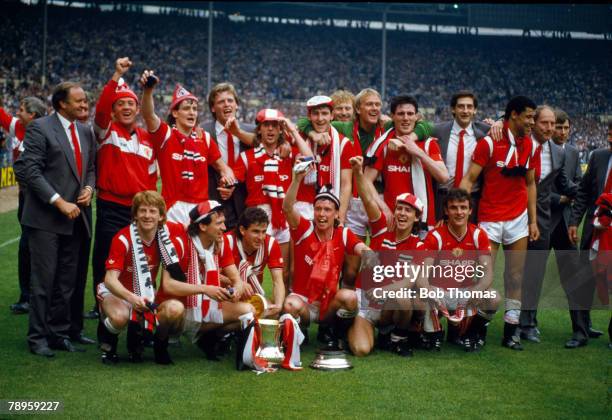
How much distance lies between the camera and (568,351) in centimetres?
623

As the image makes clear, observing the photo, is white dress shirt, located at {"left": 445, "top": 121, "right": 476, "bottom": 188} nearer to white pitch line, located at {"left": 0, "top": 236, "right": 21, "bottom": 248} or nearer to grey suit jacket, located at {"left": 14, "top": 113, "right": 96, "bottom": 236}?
grey suit jacket, located at {"left": 14, "top": 113, "right": 96, "bottom": 236}

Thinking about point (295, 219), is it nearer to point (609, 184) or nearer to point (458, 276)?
point (458, 276)

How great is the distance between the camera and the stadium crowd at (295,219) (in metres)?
5.67

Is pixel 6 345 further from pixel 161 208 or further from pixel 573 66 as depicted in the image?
pixel 573 66

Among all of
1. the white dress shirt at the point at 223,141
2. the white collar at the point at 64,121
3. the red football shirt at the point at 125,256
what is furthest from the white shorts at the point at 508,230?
the white collar at the point at 64,121

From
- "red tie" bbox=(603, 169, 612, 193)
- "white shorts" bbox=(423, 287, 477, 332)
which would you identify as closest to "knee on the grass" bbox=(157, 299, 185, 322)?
"white shorts" bbox=(423, 287, 477, 332)

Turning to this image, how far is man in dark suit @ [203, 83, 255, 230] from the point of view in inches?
265

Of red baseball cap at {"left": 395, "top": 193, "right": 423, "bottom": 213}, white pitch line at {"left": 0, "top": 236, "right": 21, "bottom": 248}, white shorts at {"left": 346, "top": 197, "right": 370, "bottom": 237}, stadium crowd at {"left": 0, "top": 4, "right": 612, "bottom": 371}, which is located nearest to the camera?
stadium crowd at {"left": 0, "top": 4, "right": 612, "bottom": 371}

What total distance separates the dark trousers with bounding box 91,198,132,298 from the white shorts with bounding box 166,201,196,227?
1.07 ft

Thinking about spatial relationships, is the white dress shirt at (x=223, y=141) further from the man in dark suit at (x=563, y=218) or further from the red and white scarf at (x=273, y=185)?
the man in dark suit at (x=563, y=218)

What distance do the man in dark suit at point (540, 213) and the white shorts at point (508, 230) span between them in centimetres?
30

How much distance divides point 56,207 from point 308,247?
5.89ft

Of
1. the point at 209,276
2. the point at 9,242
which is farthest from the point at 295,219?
the point at 9,242

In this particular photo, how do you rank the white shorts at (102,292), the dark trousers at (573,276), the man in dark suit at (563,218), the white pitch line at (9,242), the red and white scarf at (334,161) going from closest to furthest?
the white shorts at (102,292) < the dark trousers at (573,276) < the red and white scarf at (334,161) < the man in dark suit at (563,218) < the white pitch line at (9,242)
